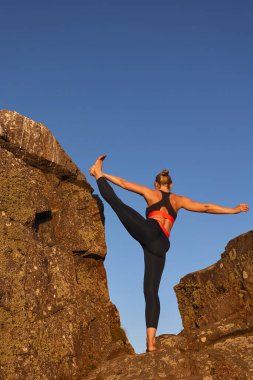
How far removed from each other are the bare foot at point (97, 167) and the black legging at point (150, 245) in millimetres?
1080

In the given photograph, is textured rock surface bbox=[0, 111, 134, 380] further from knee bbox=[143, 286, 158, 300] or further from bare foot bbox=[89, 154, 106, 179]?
knee bbox=[143, 286, 158, 300]

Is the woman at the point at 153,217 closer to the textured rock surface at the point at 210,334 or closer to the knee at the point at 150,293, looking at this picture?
the knee at the point at 150,293

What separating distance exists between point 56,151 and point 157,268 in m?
3.34

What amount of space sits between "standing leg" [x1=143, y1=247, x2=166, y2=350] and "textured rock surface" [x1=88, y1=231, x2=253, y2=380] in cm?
26

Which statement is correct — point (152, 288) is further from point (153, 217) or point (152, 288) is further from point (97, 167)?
point (97, 167)

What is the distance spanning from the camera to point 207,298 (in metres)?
12.6

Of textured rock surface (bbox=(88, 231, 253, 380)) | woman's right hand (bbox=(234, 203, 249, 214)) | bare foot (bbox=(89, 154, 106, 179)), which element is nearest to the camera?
textured rock surface (bbox=(88, 231, 253, 380))

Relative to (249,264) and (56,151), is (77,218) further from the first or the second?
(249,264)

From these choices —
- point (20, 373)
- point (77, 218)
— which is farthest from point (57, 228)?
point (20, 373)

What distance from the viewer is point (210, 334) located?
1096 cm

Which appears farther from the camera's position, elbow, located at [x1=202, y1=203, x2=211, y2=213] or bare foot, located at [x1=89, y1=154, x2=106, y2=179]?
bare foot, located at [x1=89, y1=154, x2=106, y2=179]

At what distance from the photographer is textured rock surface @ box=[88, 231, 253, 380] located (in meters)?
8.62

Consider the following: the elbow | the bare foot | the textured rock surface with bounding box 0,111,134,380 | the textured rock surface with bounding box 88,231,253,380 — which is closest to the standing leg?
the textured rock surface with bounding box 88,231,253,380

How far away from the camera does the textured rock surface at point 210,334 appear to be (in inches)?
339
